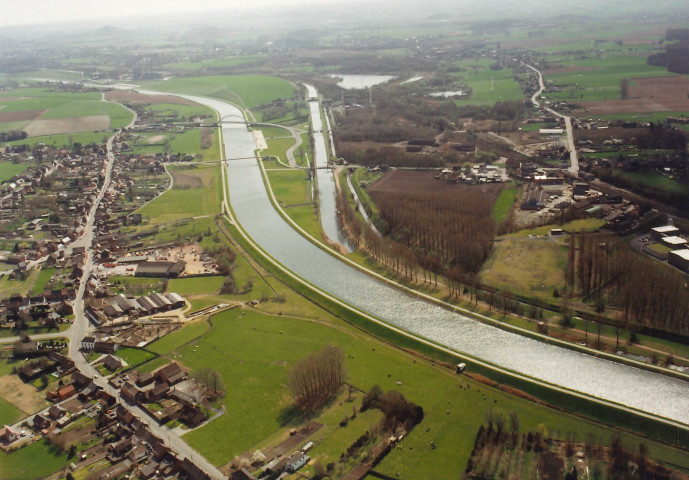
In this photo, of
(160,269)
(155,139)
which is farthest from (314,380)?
(155,139)

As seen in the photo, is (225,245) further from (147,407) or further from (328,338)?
(147,407)

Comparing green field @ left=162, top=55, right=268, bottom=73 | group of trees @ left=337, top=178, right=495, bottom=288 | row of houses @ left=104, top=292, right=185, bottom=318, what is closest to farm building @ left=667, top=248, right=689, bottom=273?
group of trees @ left=337, top=178, right=495, bottom=288

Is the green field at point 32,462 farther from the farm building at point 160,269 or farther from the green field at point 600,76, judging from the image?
the green field at point 600,76

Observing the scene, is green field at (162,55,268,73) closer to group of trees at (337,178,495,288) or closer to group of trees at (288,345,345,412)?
group of trees at (337,178,495,288)

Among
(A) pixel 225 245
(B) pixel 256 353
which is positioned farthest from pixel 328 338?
(A) pixel 225 245

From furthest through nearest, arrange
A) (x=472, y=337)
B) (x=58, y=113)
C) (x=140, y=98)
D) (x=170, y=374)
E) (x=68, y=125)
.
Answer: (x=140, y=98) < (x=58, y=113) < (x=68, y=125) < (x=472, y=337) < (x=170, y=374)

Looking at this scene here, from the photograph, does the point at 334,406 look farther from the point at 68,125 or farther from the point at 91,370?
the point at 68,125

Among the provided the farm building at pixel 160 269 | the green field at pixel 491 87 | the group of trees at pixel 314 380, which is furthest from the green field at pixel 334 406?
the green field at pixel 491 87
